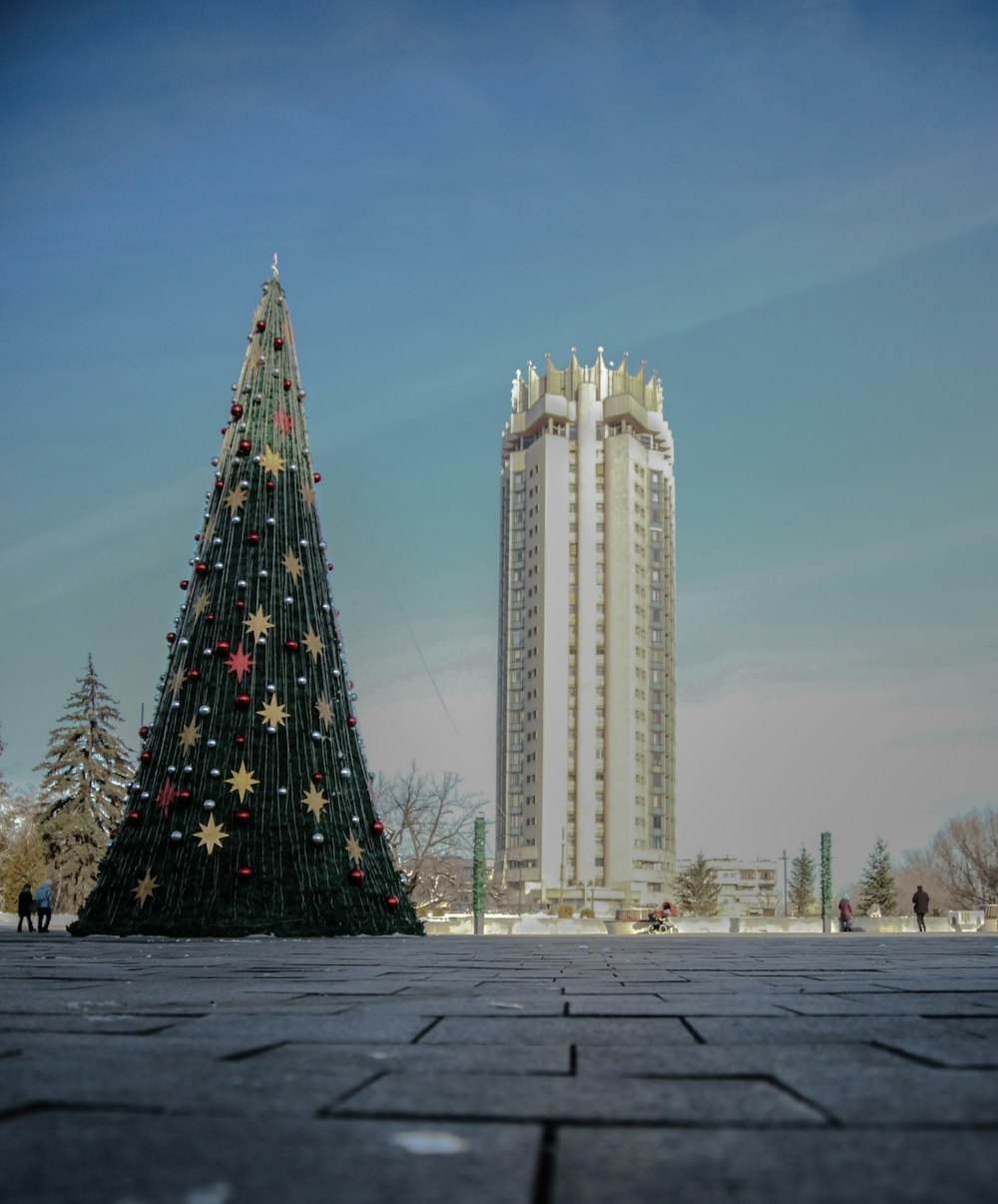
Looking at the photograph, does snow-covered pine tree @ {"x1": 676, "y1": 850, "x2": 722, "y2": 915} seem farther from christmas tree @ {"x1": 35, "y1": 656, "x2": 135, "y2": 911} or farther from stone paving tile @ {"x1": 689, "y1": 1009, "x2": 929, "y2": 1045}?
stone paving tile @ {"x1": 689, "y1": 1009, "x2": 929, "y2": 1045}

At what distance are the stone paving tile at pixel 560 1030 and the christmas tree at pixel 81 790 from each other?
124ft

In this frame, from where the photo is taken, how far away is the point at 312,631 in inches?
611

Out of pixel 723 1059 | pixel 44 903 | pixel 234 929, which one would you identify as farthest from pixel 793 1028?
pixel 44 903

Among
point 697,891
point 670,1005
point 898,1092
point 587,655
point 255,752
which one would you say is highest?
point 587,655

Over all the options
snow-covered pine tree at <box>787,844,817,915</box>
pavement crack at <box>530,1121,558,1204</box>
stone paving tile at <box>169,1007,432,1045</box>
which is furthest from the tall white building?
pavement crack at <box>530,1121,558,1204</box>

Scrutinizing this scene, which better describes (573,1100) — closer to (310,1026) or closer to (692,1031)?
(692,1031)

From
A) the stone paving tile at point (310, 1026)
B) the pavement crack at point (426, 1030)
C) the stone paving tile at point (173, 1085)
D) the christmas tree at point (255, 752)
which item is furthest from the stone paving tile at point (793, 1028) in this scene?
the christmas tree at point (255, 752)

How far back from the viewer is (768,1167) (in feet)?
5.82

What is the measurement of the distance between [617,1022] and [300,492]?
42.0 feet

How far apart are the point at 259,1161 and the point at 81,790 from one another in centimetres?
4208

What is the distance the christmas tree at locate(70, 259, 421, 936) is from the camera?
14141 millimetres

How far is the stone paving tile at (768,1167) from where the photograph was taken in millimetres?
1617

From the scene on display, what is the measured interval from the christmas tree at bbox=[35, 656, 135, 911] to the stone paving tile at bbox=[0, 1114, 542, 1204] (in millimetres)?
39537

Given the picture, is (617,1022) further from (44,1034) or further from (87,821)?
(87,821)
